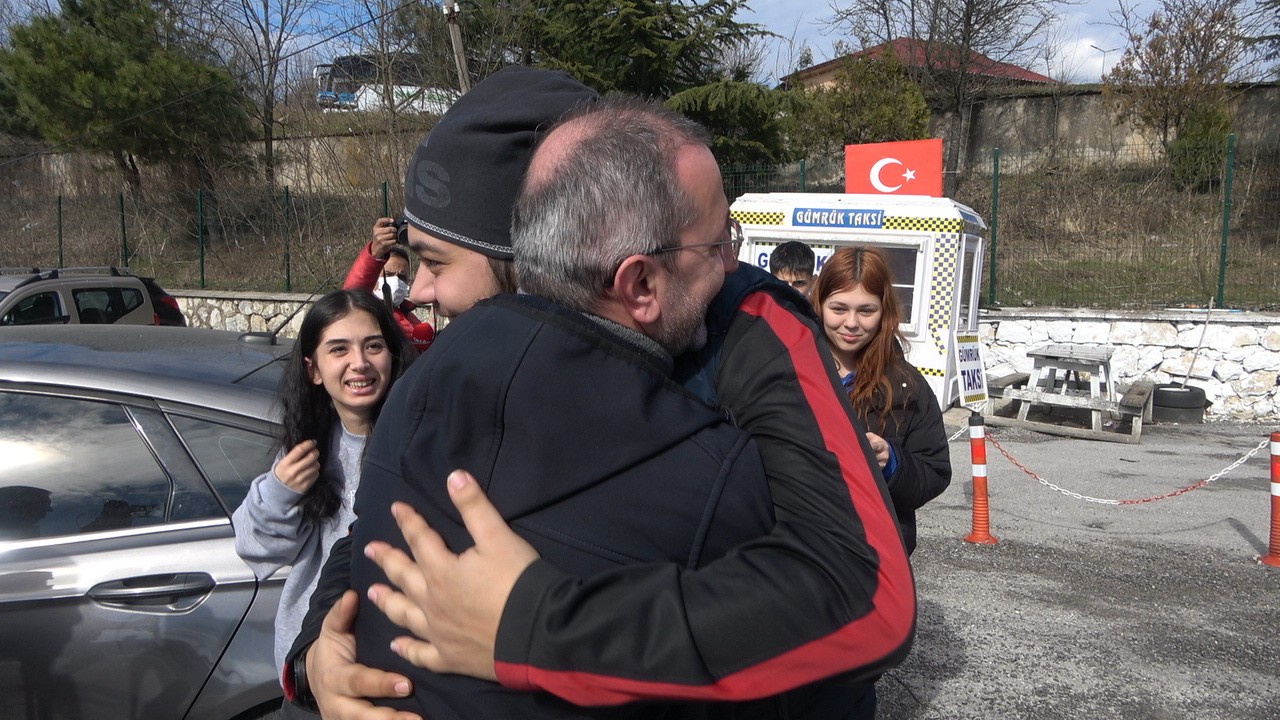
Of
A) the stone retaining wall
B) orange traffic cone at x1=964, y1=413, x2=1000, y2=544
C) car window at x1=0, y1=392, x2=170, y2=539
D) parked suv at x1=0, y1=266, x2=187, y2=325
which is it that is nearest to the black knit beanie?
car window at x1=0, y1=392, x2=170, y2=539

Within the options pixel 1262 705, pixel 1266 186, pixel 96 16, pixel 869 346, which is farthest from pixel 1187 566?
pixel 96 16

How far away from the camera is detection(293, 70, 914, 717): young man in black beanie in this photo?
0.93 meters

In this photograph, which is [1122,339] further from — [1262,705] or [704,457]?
[704,457]

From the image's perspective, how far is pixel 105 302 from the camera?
34.4 ft

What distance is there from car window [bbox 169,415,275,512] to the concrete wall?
8.08 m

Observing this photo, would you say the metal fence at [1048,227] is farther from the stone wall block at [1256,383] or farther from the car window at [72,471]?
the car window at [72,471]

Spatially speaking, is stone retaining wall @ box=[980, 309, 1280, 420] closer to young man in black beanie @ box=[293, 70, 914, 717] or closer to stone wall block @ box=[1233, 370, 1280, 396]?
stone wall block @ box=[1233, 370, 1280, 396]

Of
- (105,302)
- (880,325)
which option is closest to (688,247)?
(880,325)

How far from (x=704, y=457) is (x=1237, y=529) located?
718 centimetres

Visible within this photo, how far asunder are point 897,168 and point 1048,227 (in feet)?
11.2

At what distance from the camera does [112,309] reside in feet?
34.7

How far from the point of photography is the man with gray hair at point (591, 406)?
981 mm

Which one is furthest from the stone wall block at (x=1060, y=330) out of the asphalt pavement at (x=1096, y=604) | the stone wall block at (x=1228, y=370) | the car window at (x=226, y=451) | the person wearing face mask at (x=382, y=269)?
the car window at (x=226, y=451)

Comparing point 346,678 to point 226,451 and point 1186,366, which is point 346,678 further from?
point 1186,366
